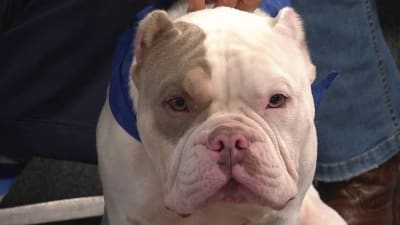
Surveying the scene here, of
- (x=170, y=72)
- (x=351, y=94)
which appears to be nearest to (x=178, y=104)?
(x=170, y=72)

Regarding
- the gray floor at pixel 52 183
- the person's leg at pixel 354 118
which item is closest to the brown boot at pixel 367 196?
the person's leg at pixel 354 118

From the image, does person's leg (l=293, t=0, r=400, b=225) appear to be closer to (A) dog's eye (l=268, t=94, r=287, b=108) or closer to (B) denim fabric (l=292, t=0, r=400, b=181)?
(B) denim fabric (l=292, t=0, r=400, b=181)

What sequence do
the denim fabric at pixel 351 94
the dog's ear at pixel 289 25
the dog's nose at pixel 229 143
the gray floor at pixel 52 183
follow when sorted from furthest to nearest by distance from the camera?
the gray floor at pixel 52 183, the denim fabric at pixel 351 94, the dog's ear at pixel 289 25, the dog's nose at pixel 229 143

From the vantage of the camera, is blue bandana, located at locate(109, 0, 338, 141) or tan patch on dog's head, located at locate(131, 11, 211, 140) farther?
blue bandana, located at locate(109, 0, 338, 141)

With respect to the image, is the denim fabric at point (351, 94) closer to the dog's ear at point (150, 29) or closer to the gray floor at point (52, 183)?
the gray floor at point (52, 183)

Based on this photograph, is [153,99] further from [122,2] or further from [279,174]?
[122,2]

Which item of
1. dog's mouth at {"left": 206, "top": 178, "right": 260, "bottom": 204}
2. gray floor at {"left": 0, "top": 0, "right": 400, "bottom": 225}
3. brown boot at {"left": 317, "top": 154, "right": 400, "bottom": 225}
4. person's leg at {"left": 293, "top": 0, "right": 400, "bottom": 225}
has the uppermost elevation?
dog's mouth at {"left": 206, "top": 178, "right": 260, "bottom": 204}

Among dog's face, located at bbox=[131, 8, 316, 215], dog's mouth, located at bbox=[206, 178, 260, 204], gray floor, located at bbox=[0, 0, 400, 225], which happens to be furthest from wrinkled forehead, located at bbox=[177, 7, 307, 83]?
gray floor, located at bbox=[0, 0, 400, 225]

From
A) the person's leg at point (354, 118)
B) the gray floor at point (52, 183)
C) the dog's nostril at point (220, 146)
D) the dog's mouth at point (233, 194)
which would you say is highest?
the dog's nostril at point (220, 146)

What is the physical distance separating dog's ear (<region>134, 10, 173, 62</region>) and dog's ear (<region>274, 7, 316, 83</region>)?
0.14 meters

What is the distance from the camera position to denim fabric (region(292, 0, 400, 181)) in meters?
1.62

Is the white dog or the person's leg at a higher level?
the white dog

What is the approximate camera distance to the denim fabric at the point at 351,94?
5.31 feet

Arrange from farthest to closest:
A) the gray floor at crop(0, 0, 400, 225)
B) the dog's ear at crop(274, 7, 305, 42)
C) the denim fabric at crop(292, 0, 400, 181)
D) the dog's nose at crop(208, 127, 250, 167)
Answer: the gray floor at crop(0, 0, 400, 225) < the denim fabric at crop(292, 0, 400, 181) < the dog's ear at crop(274, 7, 305, 42) < the dog's nose at crop(208, 127, 250, 167)
